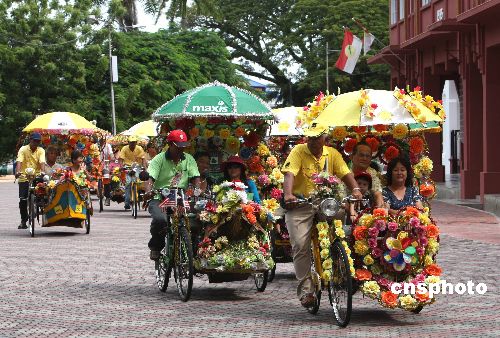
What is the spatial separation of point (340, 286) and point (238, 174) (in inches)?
121

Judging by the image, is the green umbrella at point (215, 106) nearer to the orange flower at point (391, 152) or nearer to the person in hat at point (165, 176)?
the person in hat at point (165, 176)

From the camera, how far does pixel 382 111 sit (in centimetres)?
1316

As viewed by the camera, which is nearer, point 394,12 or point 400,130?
point 400,130

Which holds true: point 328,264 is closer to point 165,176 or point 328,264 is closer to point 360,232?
point 360,232

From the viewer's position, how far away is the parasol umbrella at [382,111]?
42.9 ft

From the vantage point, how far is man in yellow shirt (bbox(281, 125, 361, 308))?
37.0 feet

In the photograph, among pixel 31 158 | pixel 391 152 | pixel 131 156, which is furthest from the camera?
pixel 131 156

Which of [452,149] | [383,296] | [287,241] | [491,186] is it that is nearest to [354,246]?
[383,296]

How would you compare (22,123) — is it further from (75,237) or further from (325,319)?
(325,319)

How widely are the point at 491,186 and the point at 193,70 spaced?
34714mm

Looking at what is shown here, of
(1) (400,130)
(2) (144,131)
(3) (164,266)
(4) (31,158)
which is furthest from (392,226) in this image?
(2) (144,131)

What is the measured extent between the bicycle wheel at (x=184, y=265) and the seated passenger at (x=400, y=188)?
2.14 m

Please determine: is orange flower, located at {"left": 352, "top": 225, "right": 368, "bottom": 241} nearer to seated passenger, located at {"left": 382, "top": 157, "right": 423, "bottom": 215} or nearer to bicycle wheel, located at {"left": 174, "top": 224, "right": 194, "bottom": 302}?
seated passenger, located at {"left": 382, "top": 157, "right": 423, "bottom": 215}

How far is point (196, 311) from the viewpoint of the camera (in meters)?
11.7
